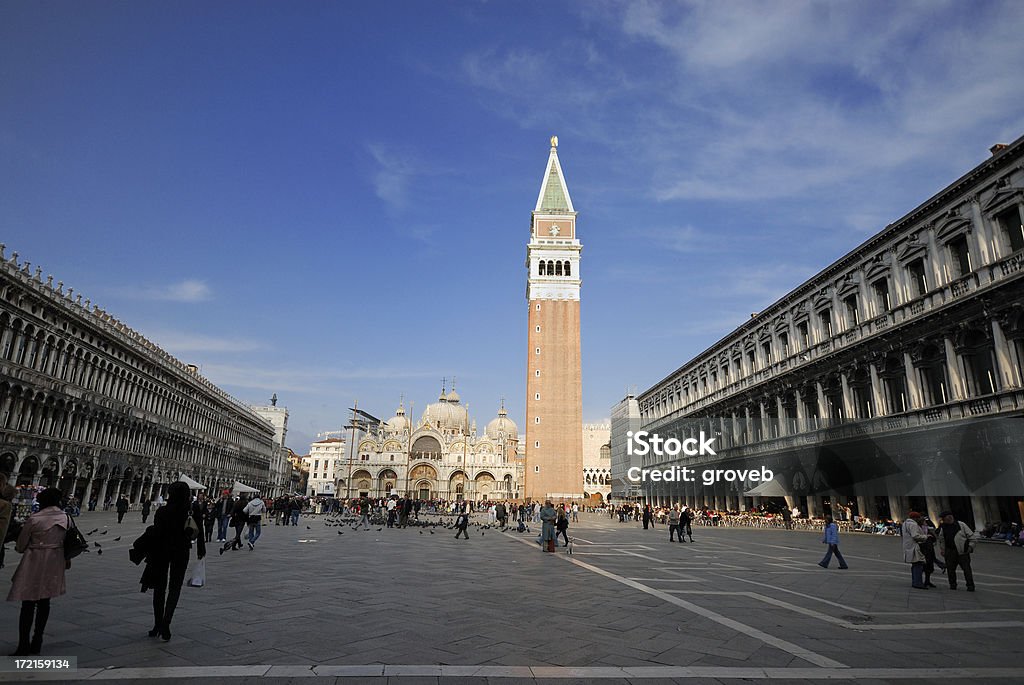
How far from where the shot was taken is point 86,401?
34.2 metres

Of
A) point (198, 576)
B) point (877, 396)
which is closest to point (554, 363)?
point (877, 396)

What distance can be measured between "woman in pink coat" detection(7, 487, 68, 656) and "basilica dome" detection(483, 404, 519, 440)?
318 ft

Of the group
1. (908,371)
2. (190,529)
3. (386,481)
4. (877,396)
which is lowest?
(190,529)

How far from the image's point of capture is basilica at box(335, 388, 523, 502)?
292 ft

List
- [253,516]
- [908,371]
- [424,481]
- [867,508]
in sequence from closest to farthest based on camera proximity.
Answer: [253,516] → [908,371] → [867,508] → [424,481]

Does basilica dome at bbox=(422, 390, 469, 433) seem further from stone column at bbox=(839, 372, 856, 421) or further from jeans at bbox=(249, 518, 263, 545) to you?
jeans at bbox=(249, 518, 263, 545)

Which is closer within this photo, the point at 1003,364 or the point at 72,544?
the point at 72,544

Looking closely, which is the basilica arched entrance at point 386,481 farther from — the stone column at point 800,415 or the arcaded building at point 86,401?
the stone column at point 800,415

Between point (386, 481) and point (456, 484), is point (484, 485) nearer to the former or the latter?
point (456, 484)

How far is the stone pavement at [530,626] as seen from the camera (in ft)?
16.8

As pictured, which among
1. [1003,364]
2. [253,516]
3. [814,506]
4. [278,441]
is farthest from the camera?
[278,441]

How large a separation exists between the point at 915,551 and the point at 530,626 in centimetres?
815

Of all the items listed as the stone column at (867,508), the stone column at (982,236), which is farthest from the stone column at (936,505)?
the stone column at (982,236)

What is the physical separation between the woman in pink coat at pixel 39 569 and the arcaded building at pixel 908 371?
25.2m
